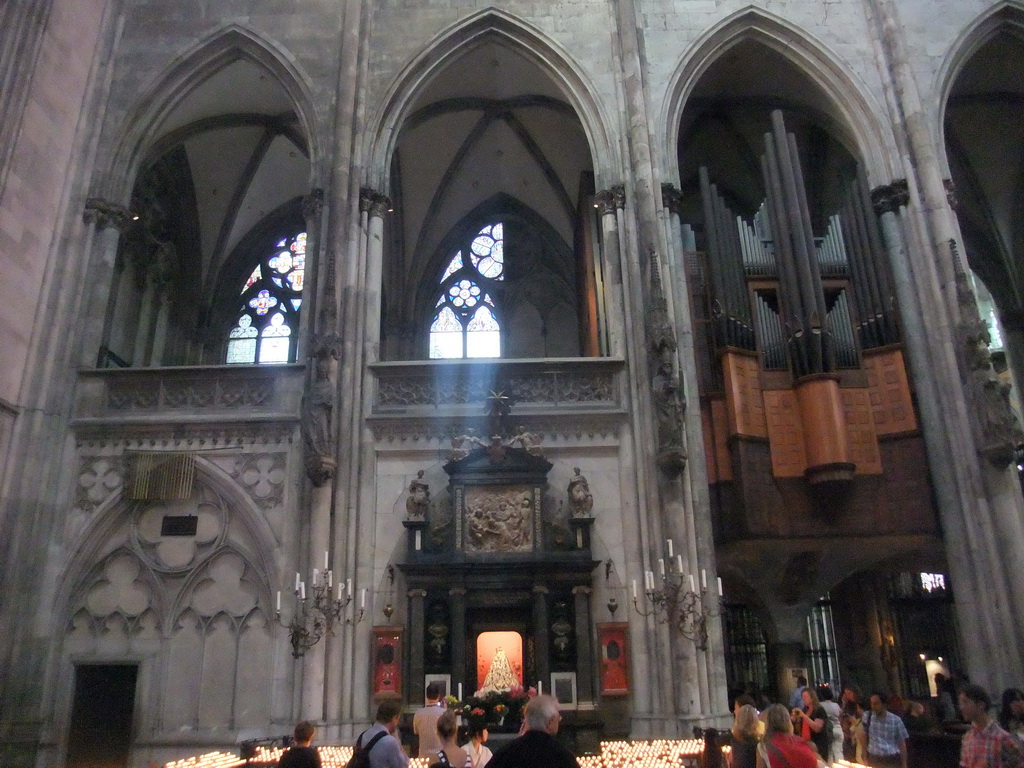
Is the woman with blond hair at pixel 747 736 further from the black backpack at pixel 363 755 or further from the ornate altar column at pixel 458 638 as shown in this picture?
the ornate altar column at pixel 458 638

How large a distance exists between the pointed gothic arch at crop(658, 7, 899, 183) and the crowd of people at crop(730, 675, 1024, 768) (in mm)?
8560

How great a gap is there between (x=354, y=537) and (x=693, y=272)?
7.03 m

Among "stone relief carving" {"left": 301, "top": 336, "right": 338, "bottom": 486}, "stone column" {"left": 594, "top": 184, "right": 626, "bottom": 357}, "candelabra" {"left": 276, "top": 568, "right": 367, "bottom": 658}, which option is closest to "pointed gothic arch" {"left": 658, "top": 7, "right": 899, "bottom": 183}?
"stone column" {"left": 594, "top": 184, "right": 626, "bottom": 357}

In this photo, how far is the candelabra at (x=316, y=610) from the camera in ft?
34.9

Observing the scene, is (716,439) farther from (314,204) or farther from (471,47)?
(471,47)

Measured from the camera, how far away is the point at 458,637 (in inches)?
444

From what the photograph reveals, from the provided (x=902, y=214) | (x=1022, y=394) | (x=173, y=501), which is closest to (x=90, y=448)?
(x=173, y=501)

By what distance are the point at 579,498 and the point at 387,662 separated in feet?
11.1

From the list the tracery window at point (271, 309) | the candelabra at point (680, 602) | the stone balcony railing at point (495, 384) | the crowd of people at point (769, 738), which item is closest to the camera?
the crowd of people at point (769, 738)

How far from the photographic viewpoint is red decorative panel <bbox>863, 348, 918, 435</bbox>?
12492 millimetres

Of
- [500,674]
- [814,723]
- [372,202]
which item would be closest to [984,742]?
[814,723]

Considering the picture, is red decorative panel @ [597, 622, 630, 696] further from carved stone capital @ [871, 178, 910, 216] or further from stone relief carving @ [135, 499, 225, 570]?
carved stone capital @ [871, 178, 910, 216]

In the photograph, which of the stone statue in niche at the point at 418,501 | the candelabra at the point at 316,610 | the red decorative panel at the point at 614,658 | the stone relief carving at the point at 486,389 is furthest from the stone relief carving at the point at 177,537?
the red decorative panel at the point at 614,658

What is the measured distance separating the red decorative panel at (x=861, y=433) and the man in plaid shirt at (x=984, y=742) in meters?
7.50
